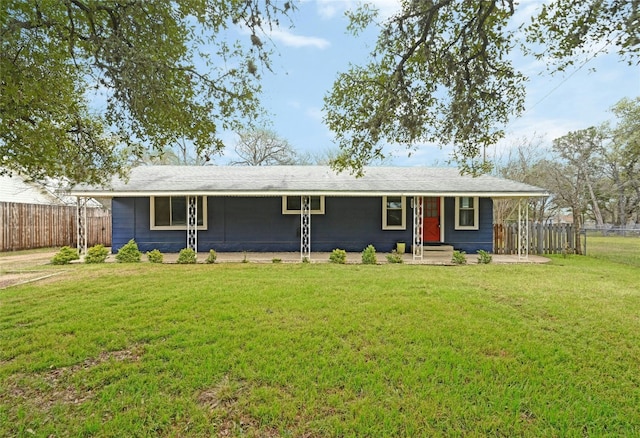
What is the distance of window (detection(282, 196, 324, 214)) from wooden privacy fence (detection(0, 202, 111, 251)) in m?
9.54

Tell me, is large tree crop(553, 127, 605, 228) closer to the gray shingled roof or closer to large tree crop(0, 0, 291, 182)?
the gray shingled roof

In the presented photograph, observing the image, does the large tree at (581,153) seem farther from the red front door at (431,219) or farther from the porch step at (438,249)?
the porch step at (438,249)

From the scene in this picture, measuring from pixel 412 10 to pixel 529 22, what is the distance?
5.58 feet

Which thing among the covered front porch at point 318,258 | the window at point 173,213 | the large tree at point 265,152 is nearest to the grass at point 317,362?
the covered front porch at point 318,258

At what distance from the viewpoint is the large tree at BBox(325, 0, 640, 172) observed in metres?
4.44

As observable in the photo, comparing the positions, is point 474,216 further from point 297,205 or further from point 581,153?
point 581,153

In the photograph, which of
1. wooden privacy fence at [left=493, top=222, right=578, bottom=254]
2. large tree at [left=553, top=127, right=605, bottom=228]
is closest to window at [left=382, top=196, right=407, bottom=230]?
wooden privacy fence at [left=493, top=222, right=578, bottom=254]

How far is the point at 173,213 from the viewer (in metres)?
11.7

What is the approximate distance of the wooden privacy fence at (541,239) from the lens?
475 inches

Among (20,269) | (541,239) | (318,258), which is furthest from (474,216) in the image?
(20,269)

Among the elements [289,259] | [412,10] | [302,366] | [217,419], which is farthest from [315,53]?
[217,419]

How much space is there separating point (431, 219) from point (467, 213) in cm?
128

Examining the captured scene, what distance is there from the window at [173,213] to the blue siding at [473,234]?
8581 mm

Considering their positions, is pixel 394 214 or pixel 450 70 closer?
pixel 450 70
